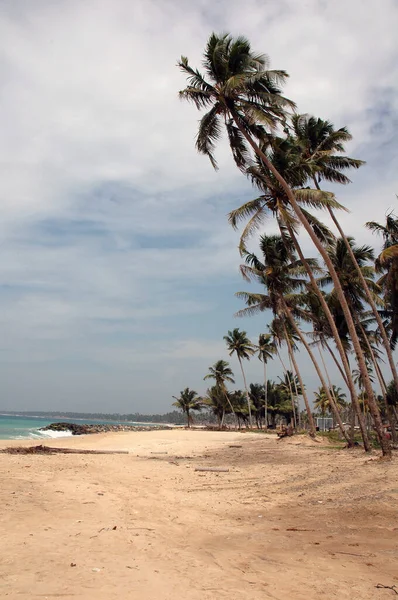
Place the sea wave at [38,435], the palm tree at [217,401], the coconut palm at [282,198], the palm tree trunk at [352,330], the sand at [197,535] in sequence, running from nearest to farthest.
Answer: the sand at [197,535] < the palm tree trunk at [352,330] < the coconut palm at [282,198] < the sea wave at [38,435] < the palm tree at [217,401]

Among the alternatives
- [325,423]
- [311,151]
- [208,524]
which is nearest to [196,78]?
[311,151]

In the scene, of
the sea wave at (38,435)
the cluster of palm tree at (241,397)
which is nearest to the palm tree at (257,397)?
the cluster of palm tree at (241,397)

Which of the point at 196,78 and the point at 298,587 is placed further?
the point at 196,78

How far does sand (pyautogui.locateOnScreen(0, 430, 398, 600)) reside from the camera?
4352mm

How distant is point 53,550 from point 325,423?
78638mm

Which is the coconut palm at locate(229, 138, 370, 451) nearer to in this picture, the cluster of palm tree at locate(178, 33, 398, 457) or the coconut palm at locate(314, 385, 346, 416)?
the cluster of palm tree at locate(178, 33, 398, 457)

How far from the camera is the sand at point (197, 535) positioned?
4352 millimetres

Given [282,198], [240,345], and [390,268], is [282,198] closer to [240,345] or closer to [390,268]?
[390,268]

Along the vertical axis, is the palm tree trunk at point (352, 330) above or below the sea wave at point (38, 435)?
above

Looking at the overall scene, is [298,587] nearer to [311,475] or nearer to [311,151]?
[311,475]

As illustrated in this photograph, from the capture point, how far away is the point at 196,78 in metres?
17.2

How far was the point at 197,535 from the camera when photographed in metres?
6.54

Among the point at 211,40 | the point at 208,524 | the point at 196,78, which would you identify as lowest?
the point at 208,524

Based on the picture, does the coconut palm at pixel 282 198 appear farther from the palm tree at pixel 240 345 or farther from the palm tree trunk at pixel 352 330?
the palm tree at pixel 240 345
